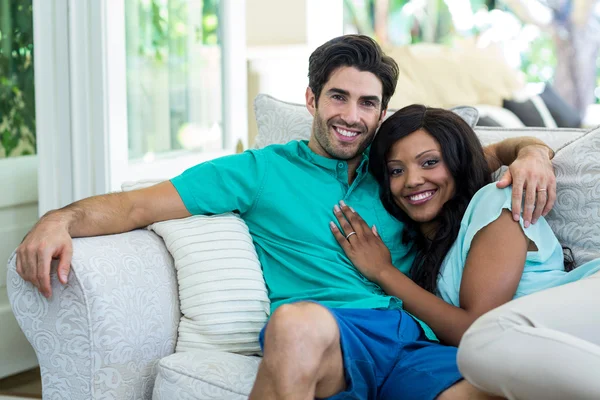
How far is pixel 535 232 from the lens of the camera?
1.71 meters

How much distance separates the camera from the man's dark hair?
1990mm

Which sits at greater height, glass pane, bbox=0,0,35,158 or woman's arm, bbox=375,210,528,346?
glass pane, bbox=0,0,35,158

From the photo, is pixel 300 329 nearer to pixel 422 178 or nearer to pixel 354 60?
pixel 422 178

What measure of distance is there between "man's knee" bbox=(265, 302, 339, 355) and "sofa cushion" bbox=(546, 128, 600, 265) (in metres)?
0.66

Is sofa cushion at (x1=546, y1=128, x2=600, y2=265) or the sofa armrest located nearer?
the sofa armrest

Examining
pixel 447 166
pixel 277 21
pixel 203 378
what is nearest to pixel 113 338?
pixel 203 378

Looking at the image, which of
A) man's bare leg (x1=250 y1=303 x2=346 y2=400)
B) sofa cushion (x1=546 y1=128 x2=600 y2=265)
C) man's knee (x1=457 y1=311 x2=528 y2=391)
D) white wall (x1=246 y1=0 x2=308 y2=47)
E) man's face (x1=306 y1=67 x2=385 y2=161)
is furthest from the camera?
white wall (x1=246 y1=0 x2=308 y2=47)

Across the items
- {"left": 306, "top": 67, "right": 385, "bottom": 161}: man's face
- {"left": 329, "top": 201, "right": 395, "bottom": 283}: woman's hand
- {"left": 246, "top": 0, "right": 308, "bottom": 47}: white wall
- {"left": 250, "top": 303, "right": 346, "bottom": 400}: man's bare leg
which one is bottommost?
{"left": 250, "top": 303, "right": 346, "bottom": 400}: man's bare leg

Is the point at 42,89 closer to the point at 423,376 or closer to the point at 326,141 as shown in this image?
the point at 326,141

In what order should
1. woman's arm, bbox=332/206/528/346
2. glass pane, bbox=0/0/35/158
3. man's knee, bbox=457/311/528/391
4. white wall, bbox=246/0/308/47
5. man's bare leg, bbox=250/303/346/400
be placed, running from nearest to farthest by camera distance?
man's knee, bbox=457/311/528/391 → man's bare leg, bbox=250/303/346/400 → woman's arm, bbox=332/206/528/346 → glass pane, bbox=0/0/35/158 → white wall, bbox=246/0/308/47

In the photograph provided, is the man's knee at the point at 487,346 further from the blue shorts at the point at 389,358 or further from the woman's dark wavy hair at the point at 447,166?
the woman's dark wavy hair at the point at 447,166

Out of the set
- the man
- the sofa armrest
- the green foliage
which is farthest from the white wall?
the sofa armrest

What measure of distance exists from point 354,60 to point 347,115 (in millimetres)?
143

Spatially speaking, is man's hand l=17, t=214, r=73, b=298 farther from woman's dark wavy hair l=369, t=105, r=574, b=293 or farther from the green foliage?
the green foliage
